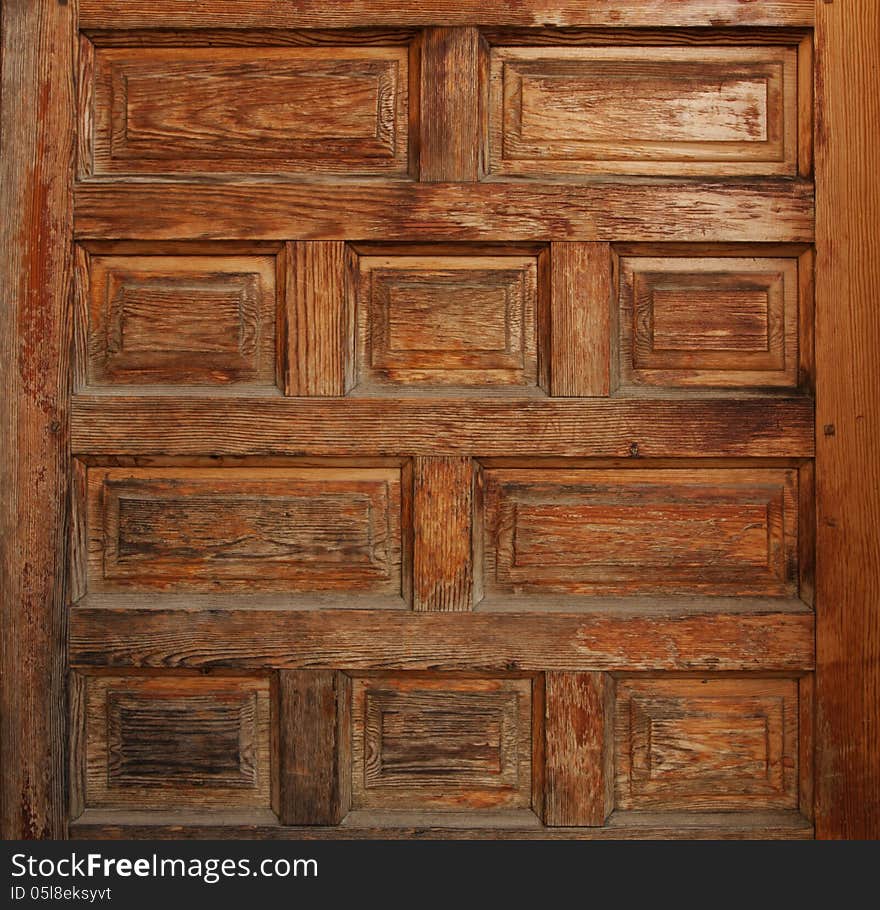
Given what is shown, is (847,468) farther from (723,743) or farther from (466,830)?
(466,830)

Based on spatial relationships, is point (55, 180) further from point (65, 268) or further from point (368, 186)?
point (368, 186)

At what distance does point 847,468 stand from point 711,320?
0.33m

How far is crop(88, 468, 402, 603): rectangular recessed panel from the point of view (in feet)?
4.89

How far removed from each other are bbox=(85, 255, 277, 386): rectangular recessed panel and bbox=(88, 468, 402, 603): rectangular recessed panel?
170 millimetres

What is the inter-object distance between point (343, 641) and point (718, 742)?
65 cm

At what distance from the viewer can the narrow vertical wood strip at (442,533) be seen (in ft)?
4.84

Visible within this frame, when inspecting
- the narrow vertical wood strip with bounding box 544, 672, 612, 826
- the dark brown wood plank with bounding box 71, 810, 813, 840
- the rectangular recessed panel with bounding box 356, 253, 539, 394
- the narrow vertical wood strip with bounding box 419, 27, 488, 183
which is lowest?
the dark brown wood plank with bounding box 71, 810, 813, 840

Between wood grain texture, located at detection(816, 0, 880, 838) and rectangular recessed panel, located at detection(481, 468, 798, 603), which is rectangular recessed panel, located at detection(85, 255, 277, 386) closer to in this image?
rectangular recessed panel, located at detection(481, 468, 798, 603)

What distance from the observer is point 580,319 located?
1.48 metres

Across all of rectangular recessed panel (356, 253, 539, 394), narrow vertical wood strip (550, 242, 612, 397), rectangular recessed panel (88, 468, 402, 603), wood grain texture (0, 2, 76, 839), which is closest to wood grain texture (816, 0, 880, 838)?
narrow vertical wood strip (550, 242, 612, 397)

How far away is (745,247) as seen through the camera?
148 centimetres

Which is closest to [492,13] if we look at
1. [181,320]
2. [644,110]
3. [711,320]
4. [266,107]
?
[644,110]

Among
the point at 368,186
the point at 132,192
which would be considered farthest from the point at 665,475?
the point at 132,192
